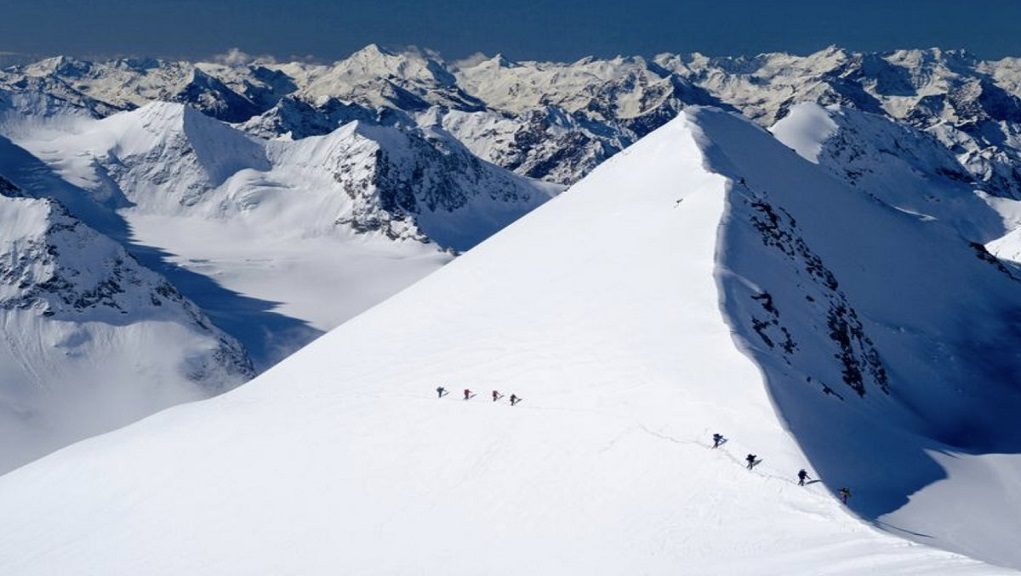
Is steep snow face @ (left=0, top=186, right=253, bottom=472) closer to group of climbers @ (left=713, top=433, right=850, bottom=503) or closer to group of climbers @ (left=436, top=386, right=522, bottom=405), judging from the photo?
group of climbers @ (left=436, top=386, right=522, bottom=405)

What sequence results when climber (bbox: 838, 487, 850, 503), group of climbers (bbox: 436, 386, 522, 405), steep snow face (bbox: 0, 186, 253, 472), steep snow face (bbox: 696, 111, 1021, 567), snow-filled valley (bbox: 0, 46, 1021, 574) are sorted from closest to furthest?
climber (bbox: 838, 487, 850, 503) → snow-filled valley (bbox: 0, 46, 1021, 574) → steep snow face (bbox: 696, 111, 1021, 567) → group of climbers (bbox: 436, 386, 522, 405) → steep snow face (bbox: 0, 186, 253, 472)

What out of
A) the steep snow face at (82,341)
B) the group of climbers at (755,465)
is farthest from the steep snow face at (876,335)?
the steep snow face at (82,341)

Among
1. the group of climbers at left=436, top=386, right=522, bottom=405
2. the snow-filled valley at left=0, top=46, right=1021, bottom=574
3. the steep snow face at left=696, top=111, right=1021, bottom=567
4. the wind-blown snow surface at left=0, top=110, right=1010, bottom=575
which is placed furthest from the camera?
the group of climbers at left=436, top=386, right=522, bottom=405

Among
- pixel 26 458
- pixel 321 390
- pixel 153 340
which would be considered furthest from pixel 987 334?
pixel 153 340

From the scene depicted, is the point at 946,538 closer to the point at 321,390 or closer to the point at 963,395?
the point at 963,395

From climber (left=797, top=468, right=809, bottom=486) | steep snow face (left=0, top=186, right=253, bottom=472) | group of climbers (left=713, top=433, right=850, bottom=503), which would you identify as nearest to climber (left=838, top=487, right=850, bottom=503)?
group of climbers (left=713, top=433, right=850, bottom=503)

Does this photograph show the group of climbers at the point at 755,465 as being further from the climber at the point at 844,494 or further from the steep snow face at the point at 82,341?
the steep snow face at the point at 82,341
